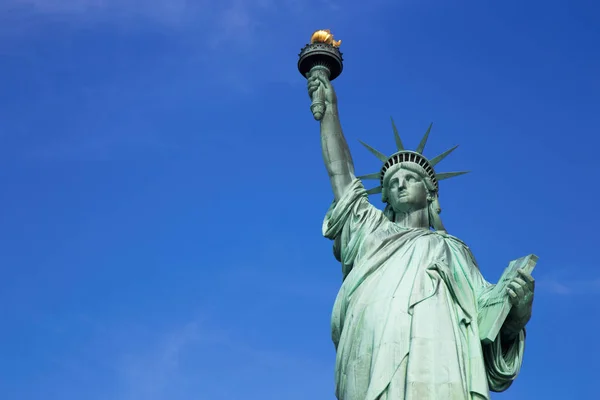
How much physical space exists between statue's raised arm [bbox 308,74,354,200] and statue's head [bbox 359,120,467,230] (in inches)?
23.9

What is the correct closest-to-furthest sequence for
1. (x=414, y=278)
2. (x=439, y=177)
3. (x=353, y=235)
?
(x=414, y=278) < (x=353, y=235) < (x=439, y=177)

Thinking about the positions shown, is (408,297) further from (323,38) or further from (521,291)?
(323,38)

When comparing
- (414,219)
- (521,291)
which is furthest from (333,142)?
(521,291)

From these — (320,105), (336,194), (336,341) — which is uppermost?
(320,105)

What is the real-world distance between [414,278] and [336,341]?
1523 mm

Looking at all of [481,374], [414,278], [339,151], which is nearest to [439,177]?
[339,151]

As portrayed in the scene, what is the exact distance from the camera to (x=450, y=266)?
15.9 meters

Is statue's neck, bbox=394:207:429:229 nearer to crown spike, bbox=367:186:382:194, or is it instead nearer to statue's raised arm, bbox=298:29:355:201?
crown spike, bbox=367:186:382:194

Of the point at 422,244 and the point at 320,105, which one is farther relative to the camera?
the point at 320,105

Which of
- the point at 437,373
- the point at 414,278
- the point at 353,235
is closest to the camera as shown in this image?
the point at 437,373

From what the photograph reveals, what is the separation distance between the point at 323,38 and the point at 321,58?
1.30 ft

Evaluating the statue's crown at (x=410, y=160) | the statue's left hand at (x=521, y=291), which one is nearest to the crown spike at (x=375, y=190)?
the statue's crown at (x=410, y=160)

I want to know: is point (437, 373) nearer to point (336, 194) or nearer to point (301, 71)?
point (336, 194)

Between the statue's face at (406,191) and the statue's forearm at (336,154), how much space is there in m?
0.69
